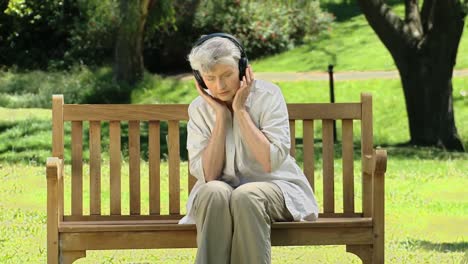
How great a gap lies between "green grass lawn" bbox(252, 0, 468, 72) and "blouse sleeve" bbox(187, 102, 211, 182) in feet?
55.3

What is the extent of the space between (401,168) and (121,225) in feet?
25.1

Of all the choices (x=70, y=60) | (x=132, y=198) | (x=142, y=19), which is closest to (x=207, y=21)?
(x=70, y=60)

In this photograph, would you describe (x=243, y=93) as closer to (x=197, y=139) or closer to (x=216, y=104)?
(x=216, y=104)

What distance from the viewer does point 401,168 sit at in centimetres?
1310

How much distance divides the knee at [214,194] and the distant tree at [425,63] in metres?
10.4

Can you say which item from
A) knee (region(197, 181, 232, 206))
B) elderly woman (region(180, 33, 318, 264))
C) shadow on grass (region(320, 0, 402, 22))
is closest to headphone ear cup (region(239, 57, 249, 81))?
elderly woman (region(180, 33, 318, 264))

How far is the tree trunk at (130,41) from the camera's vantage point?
19.0m

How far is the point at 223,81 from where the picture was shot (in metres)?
5.63

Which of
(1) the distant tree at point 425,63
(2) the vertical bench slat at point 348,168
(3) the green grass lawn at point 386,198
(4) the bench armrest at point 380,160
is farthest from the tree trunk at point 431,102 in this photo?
(4) the bench armrest at point 380,160

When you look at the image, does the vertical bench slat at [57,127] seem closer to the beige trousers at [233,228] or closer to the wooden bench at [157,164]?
the wooden bench at [157,164]

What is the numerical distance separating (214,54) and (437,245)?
3.37m

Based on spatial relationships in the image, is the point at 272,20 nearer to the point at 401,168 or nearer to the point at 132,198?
the point at 401,168

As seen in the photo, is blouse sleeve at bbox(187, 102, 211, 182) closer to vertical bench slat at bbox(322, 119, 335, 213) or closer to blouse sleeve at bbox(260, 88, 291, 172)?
blouse sleeve at bbox(260, 88, 291, 172)

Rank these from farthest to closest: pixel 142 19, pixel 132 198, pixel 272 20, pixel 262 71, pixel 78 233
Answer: pixel 272 20 → pixel 262 71 → pixel 142 19 → pixel 132 198 → pixel 78 233
